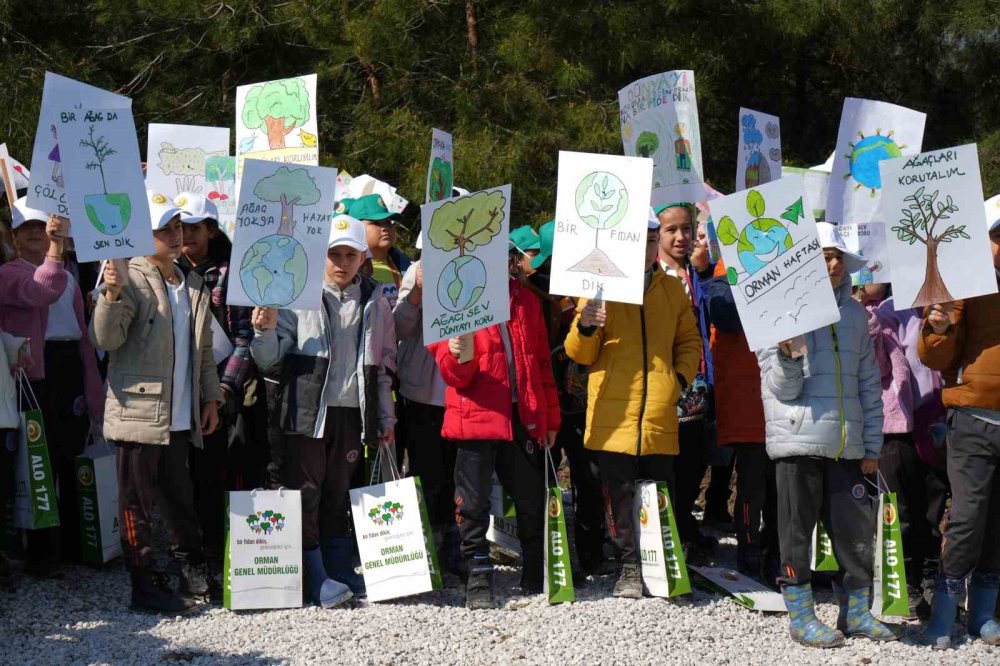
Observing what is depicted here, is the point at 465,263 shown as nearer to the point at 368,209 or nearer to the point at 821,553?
the point at 368,209

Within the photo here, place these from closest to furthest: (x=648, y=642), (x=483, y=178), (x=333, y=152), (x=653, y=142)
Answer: (x=648, y=642)
(x=653, y=142)
(x=483, y=178)
(x=333, y=152)

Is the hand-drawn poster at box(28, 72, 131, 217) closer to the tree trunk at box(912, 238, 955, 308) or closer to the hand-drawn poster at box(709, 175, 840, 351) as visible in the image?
the hand-drawn poster at box(709, 175, 840, 351)

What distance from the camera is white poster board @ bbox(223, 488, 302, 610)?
581 centimetres

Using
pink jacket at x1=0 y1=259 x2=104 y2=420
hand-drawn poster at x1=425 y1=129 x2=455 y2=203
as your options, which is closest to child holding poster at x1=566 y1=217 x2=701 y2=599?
hand-drawn poster at x1=425 y1=129 x2=455 y2=203

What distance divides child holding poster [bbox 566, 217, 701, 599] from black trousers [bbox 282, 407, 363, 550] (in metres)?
1.08

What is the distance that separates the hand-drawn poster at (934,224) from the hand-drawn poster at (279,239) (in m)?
2.36

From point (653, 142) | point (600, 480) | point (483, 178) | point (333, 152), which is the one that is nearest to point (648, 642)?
point (600, 480)

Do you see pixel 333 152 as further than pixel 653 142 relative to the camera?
Yes

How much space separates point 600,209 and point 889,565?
1995mm

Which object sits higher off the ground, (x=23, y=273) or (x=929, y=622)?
(x=23, y=273)

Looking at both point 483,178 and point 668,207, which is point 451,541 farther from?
point 483,178

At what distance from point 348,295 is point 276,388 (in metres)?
0.54

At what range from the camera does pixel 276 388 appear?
591cm

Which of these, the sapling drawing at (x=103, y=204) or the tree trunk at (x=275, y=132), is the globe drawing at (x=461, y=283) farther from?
the tree trunk at (x=275, y=132)
